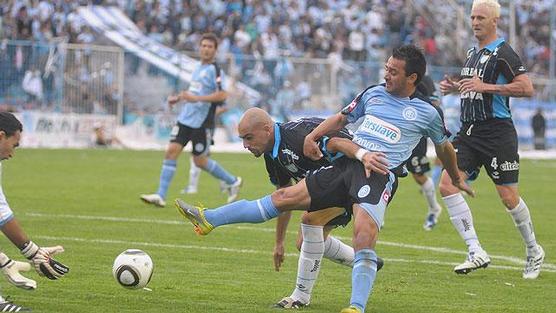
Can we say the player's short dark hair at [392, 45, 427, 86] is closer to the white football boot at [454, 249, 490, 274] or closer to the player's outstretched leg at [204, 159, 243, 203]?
the white football boot at [454, 249, 490, 274]

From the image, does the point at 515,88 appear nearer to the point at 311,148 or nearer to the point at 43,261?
the point at 311,148

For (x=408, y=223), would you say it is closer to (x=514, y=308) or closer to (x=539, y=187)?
(x=514, y=308)

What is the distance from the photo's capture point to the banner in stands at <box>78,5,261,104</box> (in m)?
35.6

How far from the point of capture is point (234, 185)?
60.2ft

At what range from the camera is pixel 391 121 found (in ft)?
27.2

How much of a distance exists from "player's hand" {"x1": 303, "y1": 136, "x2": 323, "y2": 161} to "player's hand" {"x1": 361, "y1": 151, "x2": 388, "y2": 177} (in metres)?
0.46

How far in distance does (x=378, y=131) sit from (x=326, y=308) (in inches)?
58.5

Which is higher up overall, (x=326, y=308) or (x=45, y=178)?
(x=326, y=308)

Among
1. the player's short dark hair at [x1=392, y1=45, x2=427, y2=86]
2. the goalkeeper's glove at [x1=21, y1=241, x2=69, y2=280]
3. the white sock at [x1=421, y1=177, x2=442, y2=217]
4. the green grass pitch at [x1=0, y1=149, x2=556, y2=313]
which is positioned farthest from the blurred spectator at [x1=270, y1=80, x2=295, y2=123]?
the goalkeeper's glove at [x1=21, y1=241, x2=69, y2=280]

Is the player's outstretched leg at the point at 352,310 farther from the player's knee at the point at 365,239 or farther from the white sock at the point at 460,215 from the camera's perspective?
the white sock at the point at 460,215

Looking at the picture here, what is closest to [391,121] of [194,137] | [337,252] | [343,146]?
[343,146]

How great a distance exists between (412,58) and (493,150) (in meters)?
2.86

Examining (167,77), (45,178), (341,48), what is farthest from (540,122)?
(45,178)

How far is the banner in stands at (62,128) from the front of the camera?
32.6m
